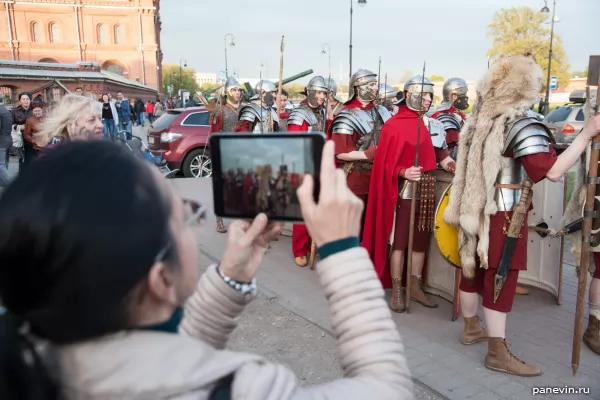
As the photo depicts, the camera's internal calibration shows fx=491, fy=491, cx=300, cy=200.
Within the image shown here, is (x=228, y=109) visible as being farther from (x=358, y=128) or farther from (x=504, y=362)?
(x=504, y=362)

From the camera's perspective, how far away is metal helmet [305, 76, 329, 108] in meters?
5.68

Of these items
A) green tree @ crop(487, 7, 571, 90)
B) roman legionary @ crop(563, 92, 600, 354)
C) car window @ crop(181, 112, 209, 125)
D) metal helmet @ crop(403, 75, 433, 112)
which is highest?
green tree @ crop(487, 7, 571, 90)

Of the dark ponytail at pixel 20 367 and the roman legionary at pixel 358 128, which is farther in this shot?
the roman legionary at pixel 358 128

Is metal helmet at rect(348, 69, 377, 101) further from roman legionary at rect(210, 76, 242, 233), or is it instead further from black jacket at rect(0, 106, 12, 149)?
black jacket at rect(0, 106, 12, 149)

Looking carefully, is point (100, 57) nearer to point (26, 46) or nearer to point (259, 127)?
point (26, 46)

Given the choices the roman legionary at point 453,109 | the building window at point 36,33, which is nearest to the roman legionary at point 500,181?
the roman legionary at point 453,109

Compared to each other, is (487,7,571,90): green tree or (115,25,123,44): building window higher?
(115,25,123,44): building window

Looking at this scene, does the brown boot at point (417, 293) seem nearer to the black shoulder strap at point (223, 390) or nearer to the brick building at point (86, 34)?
the black shoulder strap at point (223, 390)

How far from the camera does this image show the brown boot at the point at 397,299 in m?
4.20

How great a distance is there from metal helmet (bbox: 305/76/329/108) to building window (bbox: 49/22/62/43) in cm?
6766

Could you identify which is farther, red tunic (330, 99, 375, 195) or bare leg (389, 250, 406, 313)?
red tunic (330, 99, 375, 195)

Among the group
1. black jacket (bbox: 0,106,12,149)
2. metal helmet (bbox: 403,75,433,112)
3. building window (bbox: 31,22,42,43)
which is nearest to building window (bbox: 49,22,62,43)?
building window (bbox: 31,22,42,43)

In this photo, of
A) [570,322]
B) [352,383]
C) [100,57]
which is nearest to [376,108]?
[570,322]

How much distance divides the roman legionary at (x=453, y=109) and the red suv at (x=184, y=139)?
6114mm
